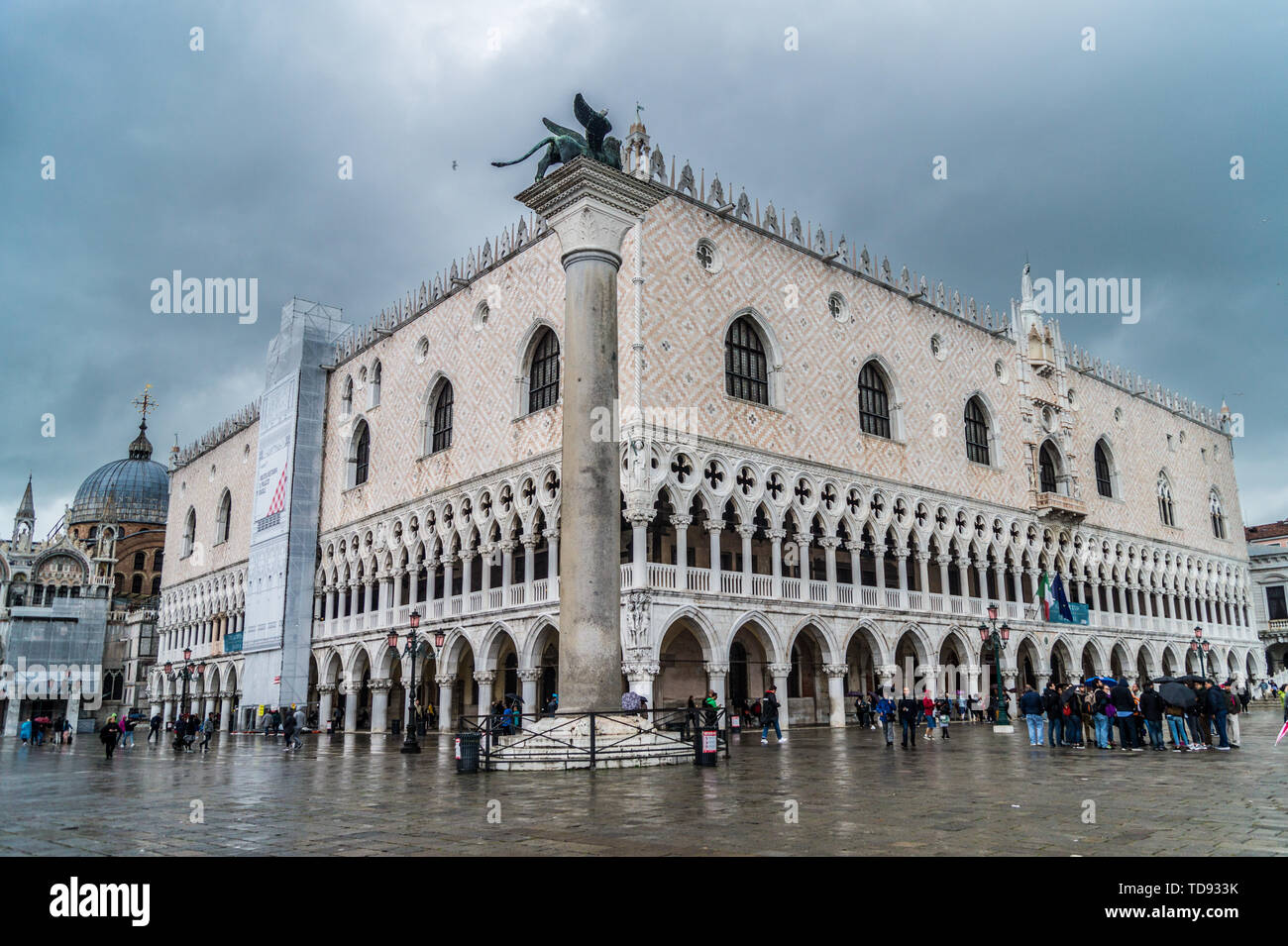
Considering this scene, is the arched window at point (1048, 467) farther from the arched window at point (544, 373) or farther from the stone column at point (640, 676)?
the stone column at point (640, 676)

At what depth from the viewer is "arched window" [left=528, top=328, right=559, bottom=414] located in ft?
87.0

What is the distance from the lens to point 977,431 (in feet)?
113

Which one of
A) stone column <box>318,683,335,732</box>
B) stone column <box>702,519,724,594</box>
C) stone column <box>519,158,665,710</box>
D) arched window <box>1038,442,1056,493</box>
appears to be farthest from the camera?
arched window <box>1038,442,1056,493</box>

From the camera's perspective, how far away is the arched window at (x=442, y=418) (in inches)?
1231

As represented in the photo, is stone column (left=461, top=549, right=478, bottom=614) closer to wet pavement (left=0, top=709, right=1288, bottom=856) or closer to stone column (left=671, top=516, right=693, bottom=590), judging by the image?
stone column (left=671, top=516, right=693, bottom=590)

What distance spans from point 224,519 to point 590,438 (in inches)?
1446

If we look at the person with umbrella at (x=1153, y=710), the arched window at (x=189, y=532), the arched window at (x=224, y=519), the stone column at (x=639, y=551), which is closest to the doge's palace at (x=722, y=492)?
the stone column at (x=639, y=551)

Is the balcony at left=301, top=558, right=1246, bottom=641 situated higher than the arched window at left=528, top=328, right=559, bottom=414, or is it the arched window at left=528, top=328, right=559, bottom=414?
the arched window at left=528, top=328, right=559, bottom=414

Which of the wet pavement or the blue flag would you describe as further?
the blue flag

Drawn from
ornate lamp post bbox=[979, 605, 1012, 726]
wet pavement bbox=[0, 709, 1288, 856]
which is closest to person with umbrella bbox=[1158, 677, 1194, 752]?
wet pavement bbox=[0, 709, 1288, 856]

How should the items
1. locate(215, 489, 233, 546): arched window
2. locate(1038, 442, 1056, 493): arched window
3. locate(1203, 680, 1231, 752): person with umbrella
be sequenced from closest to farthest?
1. locate(1203, 680, 1231, 752): person with umbrella
2. locate(1038, 442, 1056, 493): arched window
3. locate(215, 489, 233, 546): arched window

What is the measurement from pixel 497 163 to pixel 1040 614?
2708cm

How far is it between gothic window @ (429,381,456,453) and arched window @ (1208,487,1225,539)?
36.7 metres

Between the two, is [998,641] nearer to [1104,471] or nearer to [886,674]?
[886,674]
